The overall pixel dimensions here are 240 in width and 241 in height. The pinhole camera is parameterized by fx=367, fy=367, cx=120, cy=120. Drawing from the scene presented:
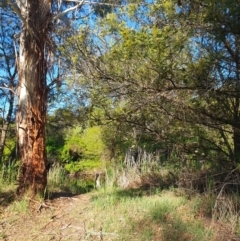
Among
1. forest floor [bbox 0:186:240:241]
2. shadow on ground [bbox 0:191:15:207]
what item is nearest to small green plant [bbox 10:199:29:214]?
forest floor [bbox 0:186:240:241]

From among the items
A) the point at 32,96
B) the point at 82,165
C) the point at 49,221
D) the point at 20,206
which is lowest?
the point at 49,221

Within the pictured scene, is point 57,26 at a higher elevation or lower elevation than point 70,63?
higher

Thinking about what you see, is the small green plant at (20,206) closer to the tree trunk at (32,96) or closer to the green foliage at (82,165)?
the tree trunk at (32,96)

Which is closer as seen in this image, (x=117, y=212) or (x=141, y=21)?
(x=117, y=212)

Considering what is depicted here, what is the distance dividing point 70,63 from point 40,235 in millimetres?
2542

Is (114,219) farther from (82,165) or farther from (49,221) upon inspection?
(82,165)

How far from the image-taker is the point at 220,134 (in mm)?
5938

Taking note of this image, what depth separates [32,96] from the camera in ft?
17.7

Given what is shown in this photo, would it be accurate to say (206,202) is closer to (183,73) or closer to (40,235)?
(183,73)

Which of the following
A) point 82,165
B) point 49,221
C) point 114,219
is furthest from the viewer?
point 82,165

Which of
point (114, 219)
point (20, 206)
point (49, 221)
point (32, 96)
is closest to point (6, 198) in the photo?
point (20, 206)

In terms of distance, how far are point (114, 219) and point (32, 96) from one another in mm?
2151

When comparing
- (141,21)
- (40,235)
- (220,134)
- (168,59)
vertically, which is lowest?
(40,235)

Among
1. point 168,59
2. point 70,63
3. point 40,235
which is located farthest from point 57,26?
point 40,235
